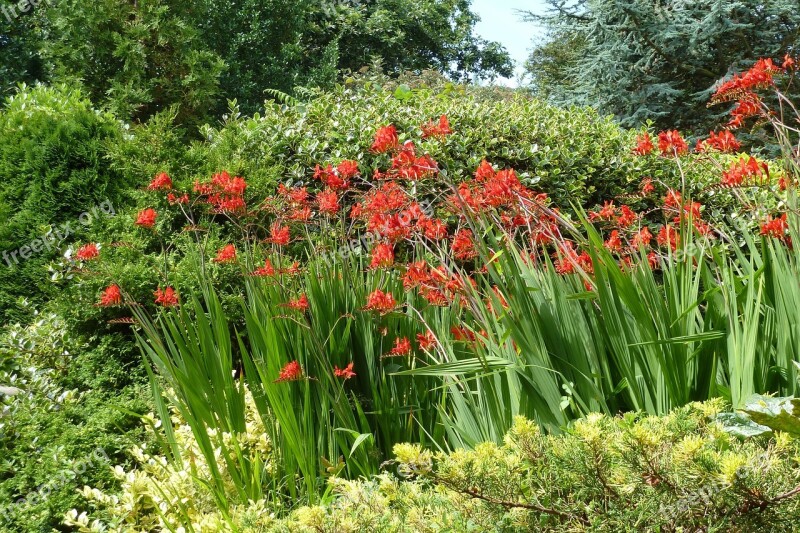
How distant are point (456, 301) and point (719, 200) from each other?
375 centimetres

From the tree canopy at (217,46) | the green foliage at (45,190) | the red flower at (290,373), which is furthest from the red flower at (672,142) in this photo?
the tree canopy at (217,46)

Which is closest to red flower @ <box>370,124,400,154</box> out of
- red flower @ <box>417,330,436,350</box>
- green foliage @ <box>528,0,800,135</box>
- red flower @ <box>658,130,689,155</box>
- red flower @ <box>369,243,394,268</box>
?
red flower @ <box>369,243,394,268</box>

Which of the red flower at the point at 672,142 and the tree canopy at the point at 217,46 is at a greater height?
the tree canopy at the point at 217,46

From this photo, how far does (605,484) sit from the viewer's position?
1463mm

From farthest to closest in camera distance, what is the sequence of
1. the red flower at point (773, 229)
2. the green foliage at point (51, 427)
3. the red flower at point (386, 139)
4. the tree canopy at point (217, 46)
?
the tree canopy at point (217, 46), the green foliage at point (51, 427), the red flower at point (386, 139), the red flower at point (773, 229)

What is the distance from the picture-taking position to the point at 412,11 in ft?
66.6

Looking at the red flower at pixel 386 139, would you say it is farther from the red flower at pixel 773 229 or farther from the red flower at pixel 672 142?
the red flower at pixel 773 229

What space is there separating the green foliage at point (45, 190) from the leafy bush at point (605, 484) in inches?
155

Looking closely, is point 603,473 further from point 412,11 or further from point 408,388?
point 412,11

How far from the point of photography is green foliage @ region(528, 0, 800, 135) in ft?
40.7

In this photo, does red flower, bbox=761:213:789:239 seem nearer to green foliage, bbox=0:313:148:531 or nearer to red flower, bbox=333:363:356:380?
red flower, bbox=333:363:356:380

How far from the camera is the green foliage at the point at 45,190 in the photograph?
499 cm

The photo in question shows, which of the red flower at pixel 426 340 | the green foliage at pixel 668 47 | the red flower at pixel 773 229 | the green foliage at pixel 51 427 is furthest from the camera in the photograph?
the green foliage at pixel 668 47

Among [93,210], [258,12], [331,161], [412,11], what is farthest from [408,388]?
[412,11]
